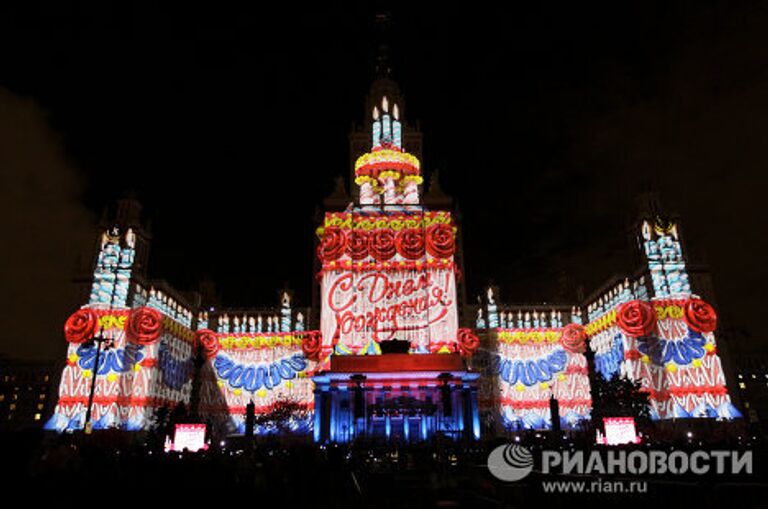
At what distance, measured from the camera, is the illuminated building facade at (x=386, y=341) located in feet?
152

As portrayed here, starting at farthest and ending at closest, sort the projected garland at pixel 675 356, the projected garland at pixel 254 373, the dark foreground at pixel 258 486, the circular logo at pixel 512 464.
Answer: the projected garland at pixel 254 373 → the projected garland at pixel 675 356 → the circular logo at pixel 512 464 → the dark foreground at pixel 258 486

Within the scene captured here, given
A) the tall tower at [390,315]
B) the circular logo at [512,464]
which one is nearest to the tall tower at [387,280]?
the tall tower at [390,315]

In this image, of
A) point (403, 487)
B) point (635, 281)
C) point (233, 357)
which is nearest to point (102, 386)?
point (233, 357)

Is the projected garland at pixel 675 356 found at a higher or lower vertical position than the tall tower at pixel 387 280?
lower

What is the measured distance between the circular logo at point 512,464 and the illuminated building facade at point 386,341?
28509 mm

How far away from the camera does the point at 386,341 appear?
49.4m

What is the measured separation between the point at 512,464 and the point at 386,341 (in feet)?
123

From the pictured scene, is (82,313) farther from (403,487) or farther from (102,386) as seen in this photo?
(403,487)

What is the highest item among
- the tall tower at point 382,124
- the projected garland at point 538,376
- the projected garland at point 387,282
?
the tall tower at point 382,124

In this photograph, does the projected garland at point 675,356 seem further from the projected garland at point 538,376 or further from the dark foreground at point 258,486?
the dark foreground at point 258,486

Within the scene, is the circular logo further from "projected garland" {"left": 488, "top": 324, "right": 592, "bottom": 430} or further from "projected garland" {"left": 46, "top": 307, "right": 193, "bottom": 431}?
"projected garland" {"left": 488, "top": 324, "right": 592, "bottom": 430}

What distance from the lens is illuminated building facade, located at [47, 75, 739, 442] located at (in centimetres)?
4628

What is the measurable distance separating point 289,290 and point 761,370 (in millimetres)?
107574

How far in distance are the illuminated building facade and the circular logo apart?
28509mm
